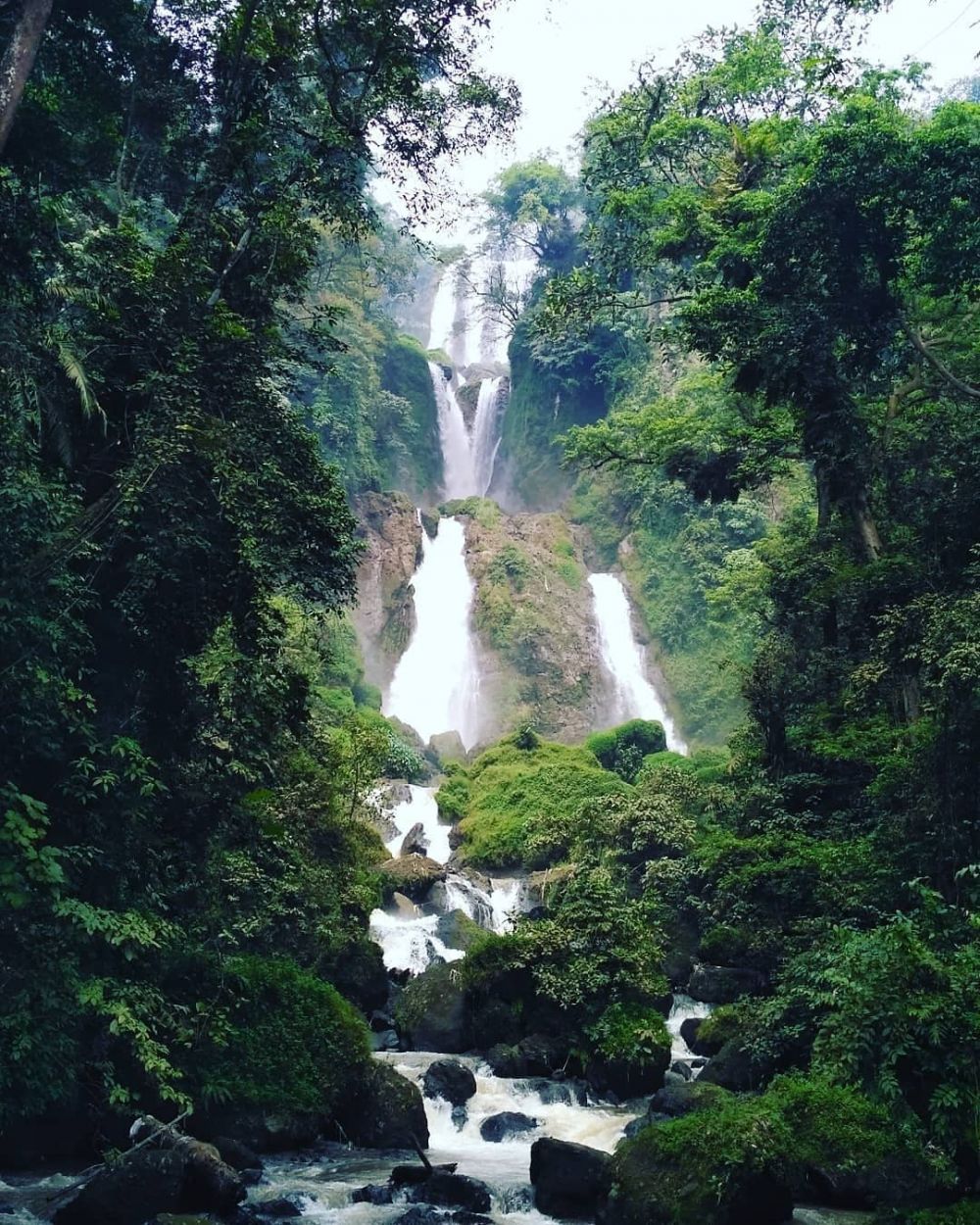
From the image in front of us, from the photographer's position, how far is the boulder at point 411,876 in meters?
19.7

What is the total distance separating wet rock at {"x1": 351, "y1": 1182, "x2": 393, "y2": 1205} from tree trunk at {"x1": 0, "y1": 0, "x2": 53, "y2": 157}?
9.46 m

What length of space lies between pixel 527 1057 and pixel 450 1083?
1272 millimetres

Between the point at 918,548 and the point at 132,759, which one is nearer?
the point at 132,759

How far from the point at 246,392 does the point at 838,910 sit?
8.59 m

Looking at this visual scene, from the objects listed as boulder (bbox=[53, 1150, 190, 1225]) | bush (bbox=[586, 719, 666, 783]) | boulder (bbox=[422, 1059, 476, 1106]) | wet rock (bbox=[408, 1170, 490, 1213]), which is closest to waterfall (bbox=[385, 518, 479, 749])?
bush (bbox=[586, 719, 666, 783])

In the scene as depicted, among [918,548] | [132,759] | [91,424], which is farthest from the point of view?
[918,548]

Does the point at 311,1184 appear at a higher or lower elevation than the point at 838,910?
lower

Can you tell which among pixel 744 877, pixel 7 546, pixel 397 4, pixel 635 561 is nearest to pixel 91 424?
pixel 7 546

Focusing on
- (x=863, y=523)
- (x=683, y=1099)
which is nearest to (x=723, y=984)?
(x=683, y=1099)

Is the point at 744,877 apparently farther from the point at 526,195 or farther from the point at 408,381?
the point at 526,195

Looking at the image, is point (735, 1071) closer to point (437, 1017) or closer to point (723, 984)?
point (723, 984)

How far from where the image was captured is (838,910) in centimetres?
1045

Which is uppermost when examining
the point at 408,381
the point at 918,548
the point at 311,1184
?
the point at 408,381

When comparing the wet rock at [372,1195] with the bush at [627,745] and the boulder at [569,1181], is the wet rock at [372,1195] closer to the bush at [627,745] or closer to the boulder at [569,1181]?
the boulder at [569,1181]
